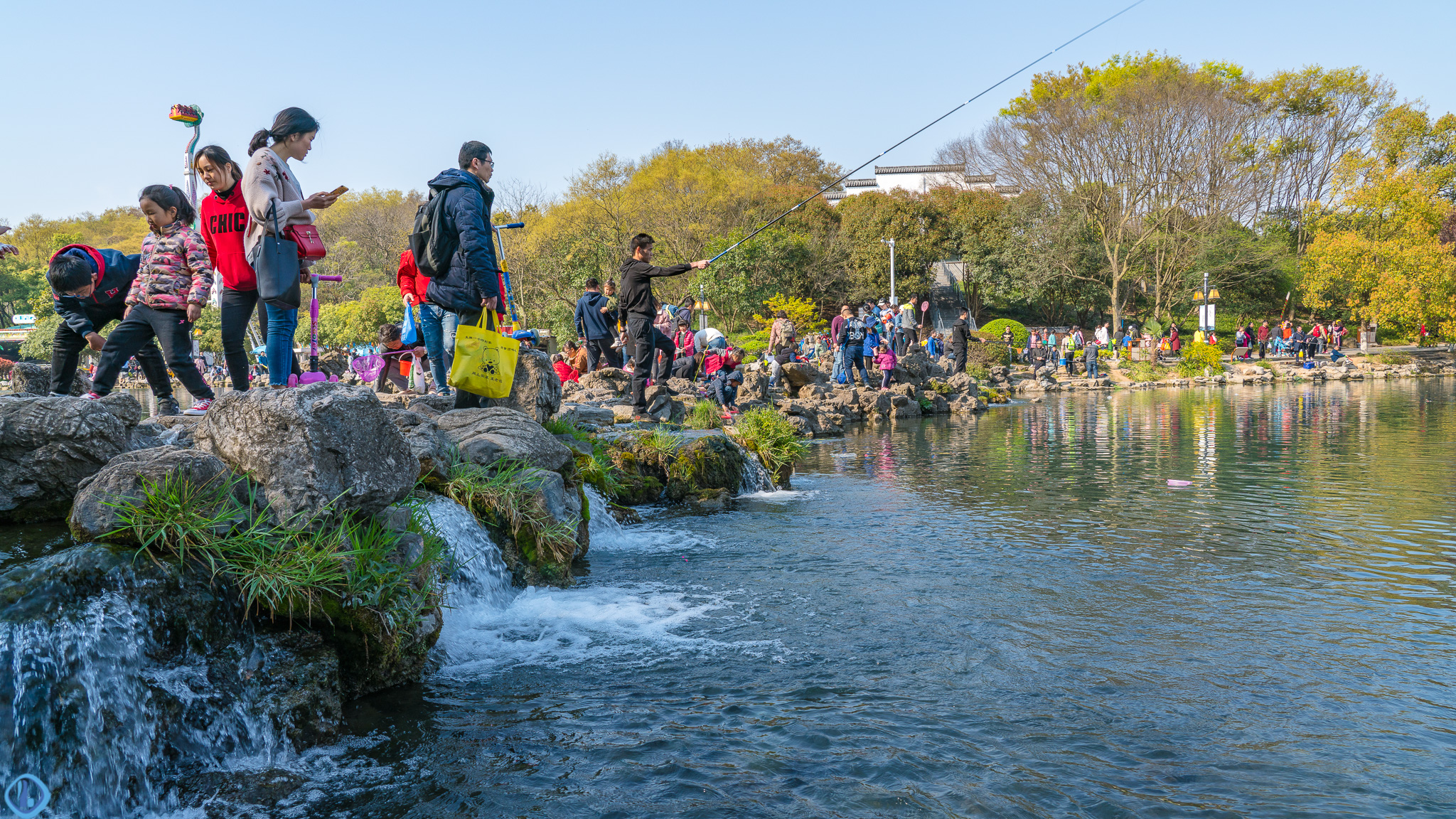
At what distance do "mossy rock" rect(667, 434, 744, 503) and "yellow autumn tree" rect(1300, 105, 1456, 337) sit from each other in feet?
123

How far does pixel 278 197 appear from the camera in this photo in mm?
5512

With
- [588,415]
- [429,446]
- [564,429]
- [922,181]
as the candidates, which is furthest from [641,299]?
[922,181]

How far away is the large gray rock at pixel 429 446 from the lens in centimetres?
595

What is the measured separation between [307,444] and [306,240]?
1.99 meters

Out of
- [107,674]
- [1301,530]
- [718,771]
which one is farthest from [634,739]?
[1301,530]

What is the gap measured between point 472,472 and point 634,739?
2.94 metres

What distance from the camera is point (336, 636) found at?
4312 mm

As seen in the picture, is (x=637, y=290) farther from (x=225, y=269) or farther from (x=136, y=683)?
(x=136, y=683)

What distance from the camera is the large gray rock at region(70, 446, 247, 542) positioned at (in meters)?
3.93

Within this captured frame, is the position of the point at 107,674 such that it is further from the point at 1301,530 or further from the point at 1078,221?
the point at 1078,221

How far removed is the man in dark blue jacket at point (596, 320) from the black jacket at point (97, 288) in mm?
7122

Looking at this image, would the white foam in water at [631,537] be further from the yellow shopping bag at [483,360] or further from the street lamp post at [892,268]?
the street lamp post at [892,268]

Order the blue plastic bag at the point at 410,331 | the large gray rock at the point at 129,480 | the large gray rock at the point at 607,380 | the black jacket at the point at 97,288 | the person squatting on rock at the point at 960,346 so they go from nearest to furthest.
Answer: the large gray rock at the point at 129,480
the black jacket at the point at 97,288
the blue plastic bag at the point at 410,331
the large gray rock at the point at 607,380
the person squatting on rock at the point at 960,346

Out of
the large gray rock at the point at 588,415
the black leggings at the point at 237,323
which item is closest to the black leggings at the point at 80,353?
the black leggings at the point at 237,323
